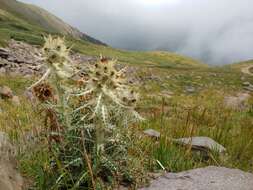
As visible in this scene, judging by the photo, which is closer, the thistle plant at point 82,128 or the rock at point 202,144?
the thistle plant at point 82,128

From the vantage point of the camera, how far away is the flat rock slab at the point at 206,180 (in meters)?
4.75

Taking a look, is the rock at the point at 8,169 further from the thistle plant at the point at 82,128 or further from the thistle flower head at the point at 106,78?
the thistle flower head at the point at 106,78

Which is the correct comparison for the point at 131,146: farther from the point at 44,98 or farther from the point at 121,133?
the point at 44,98

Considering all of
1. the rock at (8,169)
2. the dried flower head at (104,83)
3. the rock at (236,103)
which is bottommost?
Result: the rock at (236,103)

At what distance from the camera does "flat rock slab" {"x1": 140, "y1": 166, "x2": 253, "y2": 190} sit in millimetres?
4746

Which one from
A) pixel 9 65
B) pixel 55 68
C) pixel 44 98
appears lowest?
pixel 9 65

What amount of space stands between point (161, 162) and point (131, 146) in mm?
945

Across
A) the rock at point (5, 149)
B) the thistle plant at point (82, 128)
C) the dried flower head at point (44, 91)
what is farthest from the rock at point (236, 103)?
the dried flower head at point (44, 91)

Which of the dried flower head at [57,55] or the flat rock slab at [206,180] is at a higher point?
the dried flower head at [57,55]

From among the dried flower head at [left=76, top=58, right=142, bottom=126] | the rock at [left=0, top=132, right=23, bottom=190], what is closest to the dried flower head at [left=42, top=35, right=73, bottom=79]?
the dried flower head at [left=76, top=58, right=142, bottom=126]

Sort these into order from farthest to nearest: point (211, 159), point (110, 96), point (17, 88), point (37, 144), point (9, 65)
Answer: point (9, 65), point (17, 88), point (211, 159), point (37, 144), point (110, 96)

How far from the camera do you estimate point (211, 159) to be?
20.5 ft

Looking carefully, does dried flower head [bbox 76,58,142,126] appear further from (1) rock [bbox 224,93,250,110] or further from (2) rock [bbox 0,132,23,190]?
(1) rock [bbox 224,93,250,110]

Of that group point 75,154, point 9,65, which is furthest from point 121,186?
point 9,65
